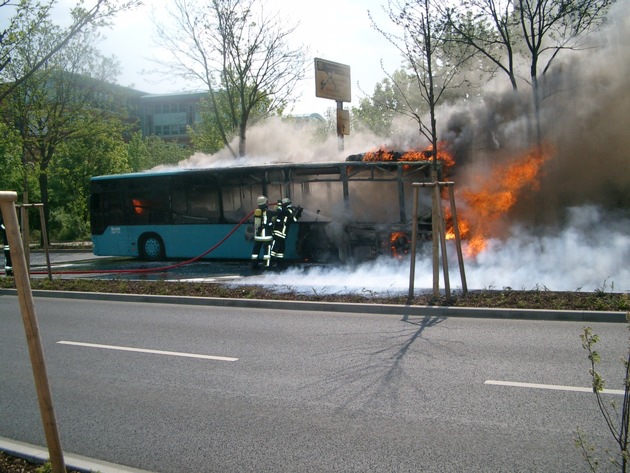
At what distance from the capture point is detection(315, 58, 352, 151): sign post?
20078mm

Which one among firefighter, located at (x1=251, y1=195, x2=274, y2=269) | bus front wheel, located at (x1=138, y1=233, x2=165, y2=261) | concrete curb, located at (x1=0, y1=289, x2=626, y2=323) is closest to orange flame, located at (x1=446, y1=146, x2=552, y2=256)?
firefighter, located at (x1=251, y1=195, x2=274, y2=269)

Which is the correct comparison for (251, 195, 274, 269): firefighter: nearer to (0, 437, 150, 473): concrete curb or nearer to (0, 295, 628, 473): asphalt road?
(0, 295, 628, 473): asphalt road

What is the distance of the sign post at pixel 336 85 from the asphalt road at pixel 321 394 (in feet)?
41.2

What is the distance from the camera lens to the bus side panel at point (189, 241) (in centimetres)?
1729

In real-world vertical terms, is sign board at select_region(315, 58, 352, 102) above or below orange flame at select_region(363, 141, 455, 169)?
above

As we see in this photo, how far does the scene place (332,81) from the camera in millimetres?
20688

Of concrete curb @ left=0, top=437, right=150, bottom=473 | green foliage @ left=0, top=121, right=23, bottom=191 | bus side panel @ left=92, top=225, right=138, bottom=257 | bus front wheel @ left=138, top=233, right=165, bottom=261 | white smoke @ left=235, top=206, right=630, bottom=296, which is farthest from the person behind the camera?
green foliage @ left=0, top=121, right=23, bottom=191

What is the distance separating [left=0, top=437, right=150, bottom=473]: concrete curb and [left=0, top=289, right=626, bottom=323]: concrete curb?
592cm

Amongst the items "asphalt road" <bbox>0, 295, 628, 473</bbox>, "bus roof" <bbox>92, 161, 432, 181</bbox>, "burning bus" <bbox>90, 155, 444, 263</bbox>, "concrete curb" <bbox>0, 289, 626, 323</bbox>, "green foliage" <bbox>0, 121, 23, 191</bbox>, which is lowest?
"concrete curb" <bbox>0, 289, 626, 323</bbox>

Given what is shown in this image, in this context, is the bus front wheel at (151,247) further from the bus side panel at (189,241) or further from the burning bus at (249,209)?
the bus side panel at (189,241)

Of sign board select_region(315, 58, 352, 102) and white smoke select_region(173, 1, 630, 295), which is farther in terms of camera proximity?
sign board select_region(315, 58, 352, 102)

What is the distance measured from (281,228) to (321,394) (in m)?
9.95

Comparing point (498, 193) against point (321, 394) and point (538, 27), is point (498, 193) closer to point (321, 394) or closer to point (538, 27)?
point (538, 27)

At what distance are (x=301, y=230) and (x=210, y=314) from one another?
6.31m
